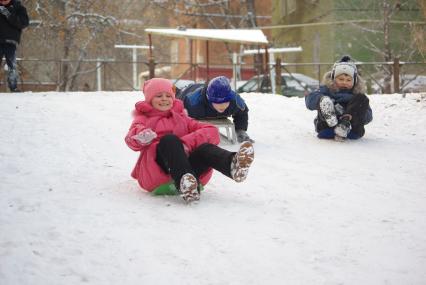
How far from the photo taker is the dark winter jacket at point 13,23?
10250mm

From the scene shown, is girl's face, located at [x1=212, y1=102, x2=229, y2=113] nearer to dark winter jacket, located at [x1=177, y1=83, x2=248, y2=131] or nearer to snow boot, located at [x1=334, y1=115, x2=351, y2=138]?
dark winter jacket, located at [x1=177, y1=83, x2=248, y2=131]

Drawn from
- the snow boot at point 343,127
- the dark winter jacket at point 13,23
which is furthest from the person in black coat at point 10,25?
the snow boot at point 343,127

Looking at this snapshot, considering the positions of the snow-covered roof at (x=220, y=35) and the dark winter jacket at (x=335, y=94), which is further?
the snow-covered roof at (x=220, y=35)

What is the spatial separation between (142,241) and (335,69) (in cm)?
508

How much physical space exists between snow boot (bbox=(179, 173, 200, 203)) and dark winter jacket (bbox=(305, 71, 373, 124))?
12.2 feet

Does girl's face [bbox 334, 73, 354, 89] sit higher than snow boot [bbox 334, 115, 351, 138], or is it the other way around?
girl's face [bbox 334, 73, 354, 89]

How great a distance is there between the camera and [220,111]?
7.08m

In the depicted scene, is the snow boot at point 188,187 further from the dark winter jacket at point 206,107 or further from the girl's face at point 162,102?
the dark winter jacket at point 206,107

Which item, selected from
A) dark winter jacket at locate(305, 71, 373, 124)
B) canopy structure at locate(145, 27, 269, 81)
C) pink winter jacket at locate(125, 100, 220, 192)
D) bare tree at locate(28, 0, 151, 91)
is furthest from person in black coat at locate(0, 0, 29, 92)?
bare tree at locate(28, 0, 151, 91)

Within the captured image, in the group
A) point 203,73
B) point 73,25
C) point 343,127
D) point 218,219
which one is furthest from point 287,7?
point 218,219

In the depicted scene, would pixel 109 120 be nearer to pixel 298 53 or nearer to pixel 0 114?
pixel 0 114

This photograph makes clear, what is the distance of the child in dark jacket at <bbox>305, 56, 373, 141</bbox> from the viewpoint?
7402mm

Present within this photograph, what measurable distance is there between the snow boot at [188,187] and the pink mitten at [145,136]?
A: 37 cm

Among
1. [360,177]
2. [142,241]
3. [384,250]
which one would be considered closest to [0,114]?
[360,177]
